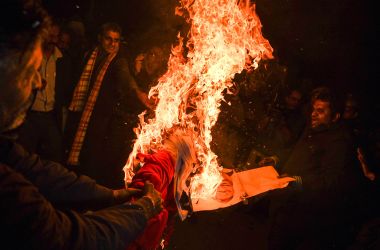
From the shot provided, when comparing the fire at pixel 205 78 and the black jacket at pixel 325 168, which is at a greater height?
the fire at pixel 205 78

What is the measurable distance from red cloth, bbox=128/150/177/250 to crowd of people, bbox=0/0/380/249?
1cm

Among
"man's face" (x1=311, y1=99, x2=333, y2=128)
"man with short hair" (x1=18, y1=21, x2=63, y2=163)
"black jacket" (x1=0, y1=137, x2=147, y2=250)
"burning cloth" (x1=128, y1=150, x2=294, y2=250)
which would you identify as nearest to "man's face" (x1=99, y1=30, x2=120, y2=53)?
"man with short hair" (x1=18, y1=21, x2=63, y2=163)

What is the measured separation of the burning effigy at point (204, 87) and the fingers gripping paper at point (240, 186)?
0.01m

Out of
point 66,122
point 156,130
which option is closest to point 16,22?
point 156,130

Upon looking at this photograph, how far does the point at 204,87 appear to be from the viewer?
157 inches

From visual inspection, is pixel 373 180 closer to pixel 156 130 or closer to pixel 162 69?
pixel 156 130

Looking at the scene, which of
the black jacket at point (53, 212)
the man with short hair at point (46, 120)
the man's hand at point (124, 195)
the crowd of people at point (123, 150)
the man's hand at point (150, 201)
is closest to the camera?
the black jacket at point (53, 212)

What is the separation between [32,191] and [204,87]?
2648mm

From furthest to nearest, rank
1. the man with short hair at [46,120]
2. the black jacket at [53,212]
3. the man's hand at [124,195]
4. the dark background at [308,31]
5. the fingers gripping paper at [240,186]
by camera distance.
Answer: the dark background at [308,31] → the man with short hair at [46,120] → the fingers gripping paper at [240,186] → the man's hand at [124,195] → the black jacket at [53,212]

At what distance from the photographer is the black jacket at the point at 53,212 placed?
1557mm

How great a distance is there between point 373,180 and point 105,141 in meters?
4.78

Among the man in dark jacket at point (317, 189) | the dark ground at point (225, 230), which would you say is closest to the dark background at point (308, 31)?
the dark ground at point (225, 230)

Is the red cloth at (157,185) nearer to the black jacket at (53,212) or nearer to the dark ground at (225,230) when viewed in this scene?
the black jacket at (53,212)

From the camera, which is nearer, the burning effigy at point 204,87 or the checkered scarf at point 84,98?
the burning effigy at point 204,87
